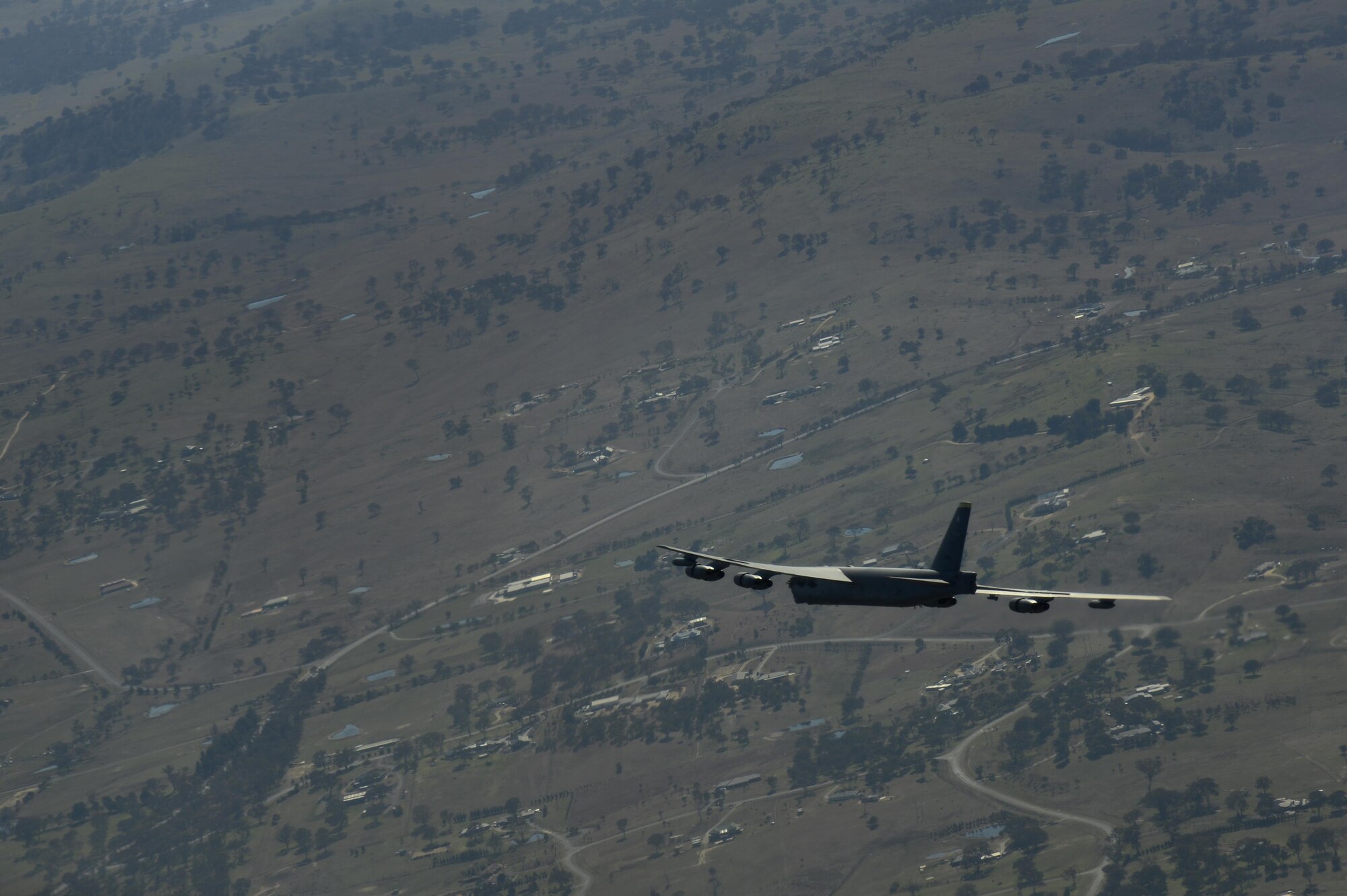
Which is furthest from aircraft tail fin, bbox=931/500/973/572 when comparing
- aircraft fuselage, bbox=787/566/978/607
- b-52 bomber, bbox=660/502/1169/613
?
aircraft fuselage, bbox=787/566/978/607

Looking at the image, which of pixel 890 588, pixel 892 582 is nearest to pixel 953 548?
pixel 892 582

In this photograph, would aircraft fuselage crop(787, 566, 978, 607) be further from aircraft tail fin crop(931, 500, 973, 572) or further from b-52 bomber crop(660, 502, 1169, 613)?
aircraft tail fin crop(931, 500, 973, 572)

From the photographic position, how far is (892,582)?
93.3 m

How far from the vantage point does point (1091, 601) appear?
88750 mm

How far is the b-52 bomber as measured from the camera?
91375mm

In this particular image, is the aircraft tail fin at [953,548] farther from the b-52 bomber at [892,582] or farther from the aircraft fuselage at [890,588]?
the aircraft fuselage at [890,588]

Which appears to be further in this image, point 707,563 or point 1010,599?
point 707,563

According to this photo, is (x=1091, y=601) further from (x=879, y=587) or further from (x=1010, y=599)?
(x=879, y=587)

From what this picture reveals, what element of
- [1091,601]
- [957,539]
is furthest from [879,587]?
[1091,601]

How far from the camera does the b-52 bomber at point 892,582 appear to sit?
3597 inches

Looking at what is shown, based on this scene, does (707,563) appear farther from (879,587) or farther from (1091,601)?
(1091,601)

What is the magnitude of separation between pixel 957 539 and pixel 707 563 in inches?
588

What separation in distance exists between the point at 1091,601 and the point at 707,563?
22602 millimetres

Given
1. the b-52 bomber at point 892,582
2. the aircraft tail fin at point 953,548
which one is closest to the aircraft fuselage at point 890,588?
the b-52 bomber at point 892,582
